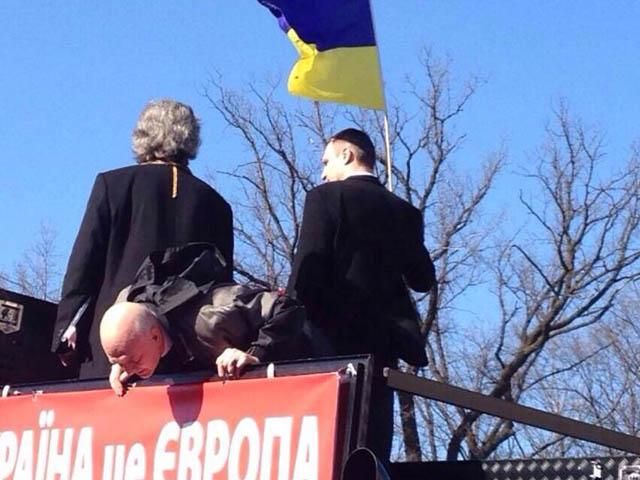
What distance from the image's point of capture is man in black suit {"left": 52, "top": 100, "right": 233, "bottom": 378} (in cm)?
377

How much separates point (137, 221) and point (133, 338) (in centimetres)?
111

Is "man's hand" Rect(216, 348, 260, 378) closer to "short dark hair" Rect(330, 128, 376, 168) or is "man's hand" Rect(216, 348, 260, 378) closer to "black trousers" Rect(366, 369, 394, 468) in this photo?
"black trousers" Rect(366, 369, 394, 468)

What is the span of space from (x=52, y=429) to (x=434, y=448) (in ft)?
41.4

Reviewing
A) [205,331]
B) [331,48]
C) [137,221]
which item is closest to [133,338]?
[205,331]

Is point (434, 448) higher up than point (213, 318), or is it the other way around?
point (434, 448)

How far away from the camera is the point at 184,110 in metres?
4.02

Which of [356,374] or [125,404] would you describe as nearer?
[356,374]

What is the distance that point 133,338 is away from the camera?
2816mm

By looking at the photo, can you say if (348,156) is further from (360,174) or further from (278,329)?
(278,329)

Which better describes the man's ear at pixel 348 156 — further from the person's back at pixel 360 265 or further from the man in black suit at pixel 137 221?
the man in black suit at pixel 137 221

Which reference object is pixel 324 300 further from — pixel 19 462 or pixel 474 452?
pixel 474 452

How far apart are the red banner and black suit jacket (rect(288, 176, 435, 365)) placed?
904 millimetres

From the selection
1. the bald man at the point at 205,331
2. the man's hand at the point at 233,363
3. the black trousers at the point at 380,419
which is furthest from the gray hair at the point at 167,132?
the man's hand at the point at 233,363

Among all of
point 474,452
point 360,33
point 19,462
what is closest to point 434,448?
point 474,452
